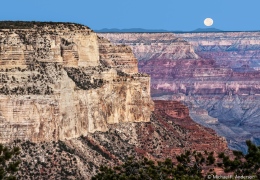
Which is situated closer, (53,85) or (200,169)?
(200,169)

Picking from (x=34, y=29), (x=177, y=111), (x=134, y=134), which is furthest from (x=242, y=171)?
(x=177, y=111)

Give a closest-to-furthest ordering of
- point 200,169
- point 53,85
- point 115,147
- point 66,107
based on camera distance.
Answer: point 200,169, point 53,85, point 66,107, point 115,147

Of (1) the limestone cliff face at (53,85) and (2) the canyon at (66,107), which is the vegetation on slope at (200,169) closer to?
(2) the canyon at (66,107)

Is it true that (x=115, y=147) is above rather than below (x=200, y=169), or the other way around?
below

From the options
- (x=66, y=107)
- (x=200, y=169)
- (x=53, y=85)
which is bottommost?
(x=200, y=169)

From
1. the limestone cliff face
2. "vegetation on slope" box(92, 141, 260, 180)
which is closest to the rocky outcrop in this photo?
the limestone cliff face

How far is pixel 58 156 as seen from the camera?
263ft

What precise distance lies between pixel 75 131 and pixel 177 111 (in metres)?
51.7

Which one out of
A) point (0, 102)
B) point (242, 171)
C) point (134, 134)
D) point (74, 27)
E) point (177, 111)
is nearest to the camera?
point (242, 171)

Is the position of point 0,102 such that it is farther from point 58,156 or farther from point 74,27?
point 74,27

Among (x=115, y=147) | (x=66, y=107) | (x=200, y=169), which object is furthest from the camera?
(x=115, y=147)

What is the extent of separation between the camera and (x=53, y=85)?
81250 mm

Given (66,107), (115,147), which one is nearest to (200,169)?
(66,107)

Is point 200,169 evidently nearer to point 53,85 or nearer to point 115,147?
point 53,85
